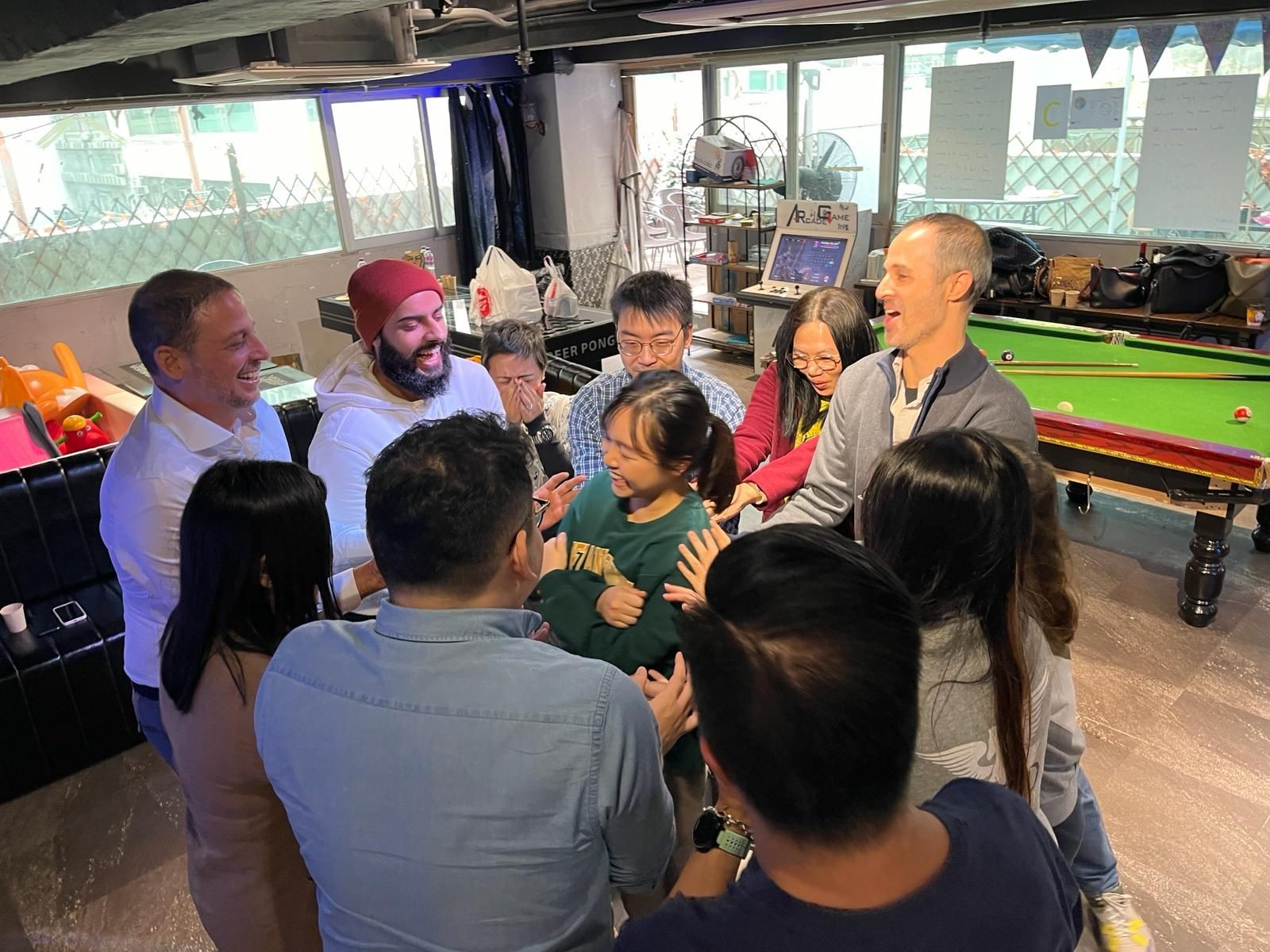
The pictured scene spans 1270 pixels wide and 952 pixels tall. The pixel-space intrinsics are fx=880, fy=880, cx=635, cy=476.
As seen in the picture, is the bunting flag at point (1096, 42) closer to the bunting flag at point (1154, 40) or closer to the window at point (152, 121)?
the bunting flag at point (1154, 40)

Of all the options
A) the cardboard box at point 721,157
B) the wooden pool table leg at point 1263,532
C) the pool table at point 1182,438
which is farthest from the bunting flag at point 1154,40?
the wooden pool table leg at point 1263,532

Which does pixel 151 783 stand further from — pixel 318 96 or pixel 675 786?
pixel 318 96

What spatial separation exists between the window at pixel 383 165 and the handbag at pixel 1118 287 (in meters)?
5.53

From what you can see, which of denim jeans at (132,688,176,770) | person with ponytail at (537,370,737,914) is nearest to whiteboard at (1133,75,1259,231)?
person with ponytail at (537,370,737,914)

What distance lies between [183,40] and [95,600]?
2206mm

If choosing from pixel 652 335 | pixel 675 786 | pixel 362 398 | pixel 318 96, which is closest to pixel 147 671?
pixel 362 398

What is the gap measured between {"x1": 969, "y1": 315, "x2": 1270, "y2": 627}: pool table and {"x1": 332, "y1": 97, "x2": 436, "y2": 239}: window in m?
5.60

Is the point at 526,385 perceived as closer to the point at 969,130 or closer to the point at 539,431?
the point at 539,431

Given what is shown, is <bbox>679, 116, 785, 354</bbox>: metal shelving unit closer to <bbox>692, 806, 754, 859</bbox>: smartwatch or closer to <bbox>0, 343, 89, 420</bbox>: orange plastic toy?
<bbox>0, 343, 89, 420</bbox>: orange plastic toy

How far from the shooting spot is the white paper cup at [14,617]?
112 inches

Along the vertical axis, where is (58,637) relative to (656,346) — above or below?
below

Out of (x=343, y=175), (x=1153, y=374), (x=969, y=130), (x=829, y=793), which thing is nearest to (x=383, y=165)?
(x=343, y=175)

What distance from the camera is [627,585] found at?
1.74m

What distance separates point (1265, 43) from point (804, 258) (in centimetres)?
284
